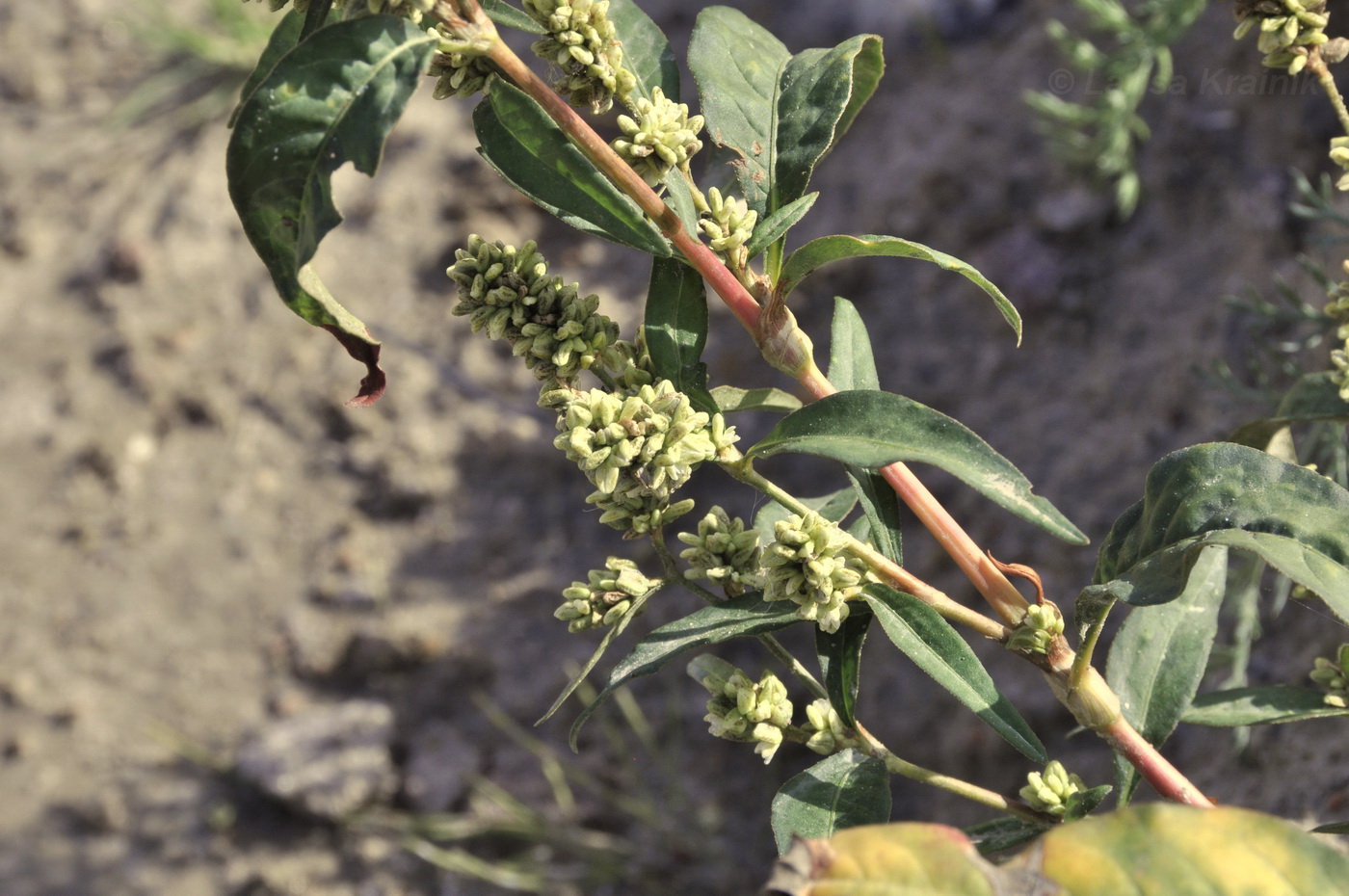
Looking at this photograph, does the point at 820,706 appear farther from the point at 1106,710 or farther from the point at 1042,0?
the point at 1042,0

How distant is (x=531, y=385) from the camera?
11.5 feet

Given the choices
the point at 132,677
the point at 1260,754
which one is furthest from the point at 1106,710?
the point at 132,677

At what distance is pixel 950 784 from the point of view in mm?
1111

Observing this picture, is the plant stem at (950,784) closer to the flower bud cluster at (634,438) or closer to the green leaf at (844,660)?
the green leaf at (844,660)

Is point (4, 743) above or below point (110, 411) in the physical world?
below

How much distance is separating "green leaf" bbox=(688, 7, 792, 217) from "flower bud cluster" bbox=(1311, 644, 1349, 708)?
0.88 metres

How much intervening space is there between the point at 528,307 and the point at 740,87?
382 mm

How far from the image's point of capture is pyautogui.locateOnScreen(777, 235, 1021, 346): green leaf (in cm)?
93

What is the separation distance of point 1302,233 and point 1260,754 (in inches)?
49.9

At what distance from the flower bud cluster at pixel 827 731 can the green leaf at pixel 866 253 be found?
46 centimetres

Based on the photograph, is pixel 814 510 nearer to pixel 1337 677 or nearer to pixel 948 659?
pixel 948 659

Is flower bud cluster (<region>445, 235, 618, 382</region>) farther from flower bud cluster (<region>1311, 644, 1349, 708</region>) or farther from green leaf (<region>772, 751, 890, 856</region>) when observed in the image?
flower bud cluster (<region>1311, 644, 1349, 708</region>)

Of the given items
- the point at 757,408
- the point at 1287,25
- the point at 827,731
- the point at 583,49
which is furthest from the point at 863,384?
the point at 1287,25

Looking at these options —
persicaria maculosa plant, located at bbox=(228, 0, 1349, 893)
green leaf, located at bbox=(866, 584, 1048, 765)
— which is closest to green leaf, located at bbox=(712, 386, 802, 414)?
persicaria maculosa plant, located at bbox=(228, 0, 1349, 893)
